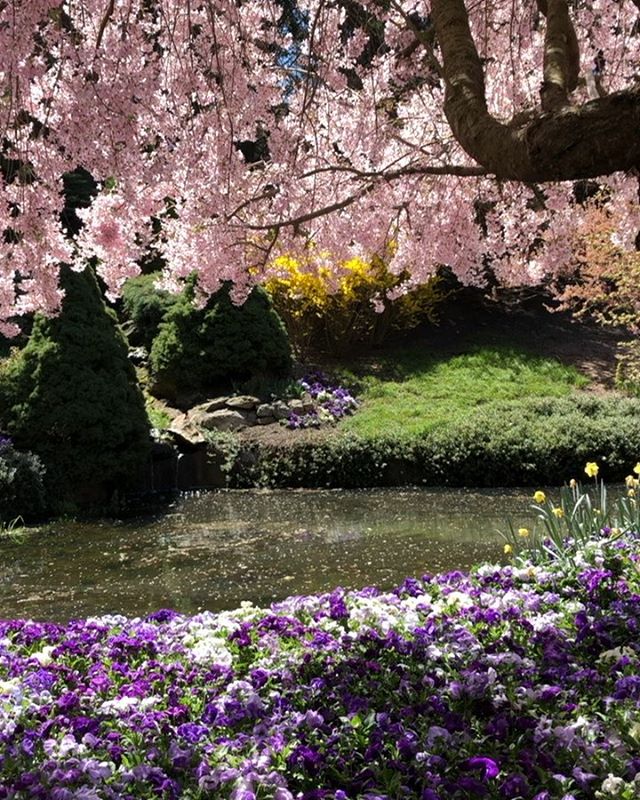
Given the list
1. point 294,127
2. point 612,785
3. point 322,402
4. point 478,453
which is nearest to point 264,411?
point 322,402

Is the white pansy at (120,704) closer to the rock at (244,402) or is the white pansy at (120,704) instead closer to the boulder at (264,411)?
the boulder at (264,411)

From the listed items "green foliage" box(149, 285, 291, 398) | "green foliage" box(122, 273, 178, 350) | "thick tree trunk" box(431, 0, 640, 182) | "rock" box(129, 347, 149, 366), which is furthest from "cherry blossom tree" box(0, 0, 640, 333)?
"rock" box(129, 347, 149, 366)

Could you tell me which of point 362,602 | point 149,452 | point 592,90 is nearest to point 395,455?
point 149,452

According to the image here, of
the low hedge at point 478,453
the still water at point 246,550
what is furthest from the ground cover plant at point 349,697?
the low hedge at point 478,453

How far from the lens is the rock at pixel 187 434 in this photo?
998cm

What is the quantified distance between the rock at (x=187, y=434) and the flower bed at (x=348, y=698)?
20.2ft

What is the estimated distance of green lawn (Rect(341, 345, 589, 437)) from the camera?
432 inches

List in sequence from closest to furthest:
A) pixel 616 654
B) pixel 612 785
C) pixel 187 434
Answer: pixel 612 785, pixel 616 654, pixel 187 434

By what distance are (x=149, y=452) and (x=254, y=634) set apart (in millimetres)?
5826

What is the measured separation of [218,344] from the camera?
36.7 ft

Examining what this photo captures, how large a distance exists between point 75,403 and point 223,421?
2.41 meters

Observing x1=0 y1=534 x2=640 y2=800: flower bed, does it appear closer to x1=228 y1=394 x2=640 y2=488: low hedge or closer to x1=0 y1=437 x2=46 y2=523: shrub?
x1=0 y1=437 x2=46 y2=523: shrub

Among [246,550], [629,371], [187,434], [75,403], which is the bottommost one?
[246,550]

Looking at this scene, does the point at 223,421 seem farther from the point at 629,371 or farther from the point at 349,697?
the point at 349,697
